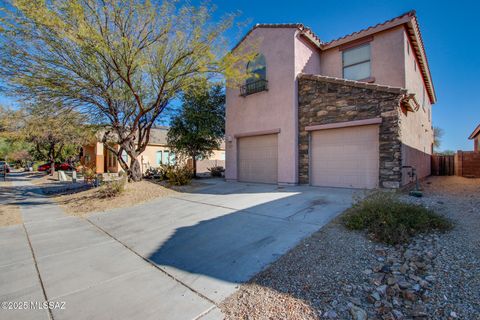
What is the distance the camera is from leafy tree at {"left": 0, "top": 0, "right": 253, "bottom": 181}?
598cm

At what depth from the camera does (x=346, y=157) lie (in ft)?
26.3

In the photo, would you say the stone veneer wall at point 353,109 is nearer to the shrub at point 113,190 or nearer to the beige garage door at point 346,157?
the beige garage door at point 346,157

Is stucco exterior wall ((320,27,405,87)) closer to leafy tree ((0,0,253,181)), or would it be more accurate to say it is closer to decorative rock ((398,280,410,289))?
leafy tree ((0,0,253,181))

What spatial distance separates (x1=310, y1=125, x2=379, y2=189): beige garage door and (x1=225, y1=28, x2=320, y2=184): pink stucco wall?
85 centimetres

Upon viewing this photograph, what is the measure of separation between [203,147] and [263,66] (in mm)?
5767

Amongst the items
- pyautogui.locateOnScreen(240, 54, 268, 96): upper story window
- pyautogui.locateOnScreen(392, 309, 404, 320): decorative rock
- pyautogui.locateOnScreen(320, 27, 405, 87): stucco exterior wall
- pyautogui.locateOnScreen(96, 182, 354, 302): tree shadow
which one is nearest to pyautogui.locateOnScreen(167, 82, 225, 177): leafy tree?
pyautogui.locateOnScreen(240, 54, 268, 96): upper story window

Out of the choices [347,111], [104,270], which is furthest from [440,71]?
[104,270]

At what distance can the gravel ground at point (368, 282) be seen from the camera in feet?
7.38

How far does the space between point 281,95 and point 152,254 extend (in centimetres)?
789

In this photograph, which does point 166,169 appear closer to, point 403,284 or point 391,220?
point 391,220

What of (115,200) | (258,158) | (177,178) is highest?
(258,158)

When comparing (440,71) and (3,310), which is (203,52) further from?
(440,71)

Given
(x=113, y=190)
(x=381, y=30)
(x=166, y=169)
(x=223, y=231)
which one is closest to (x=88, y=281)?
(x=223, y=231)

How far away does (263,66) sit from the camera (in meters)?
10.3
